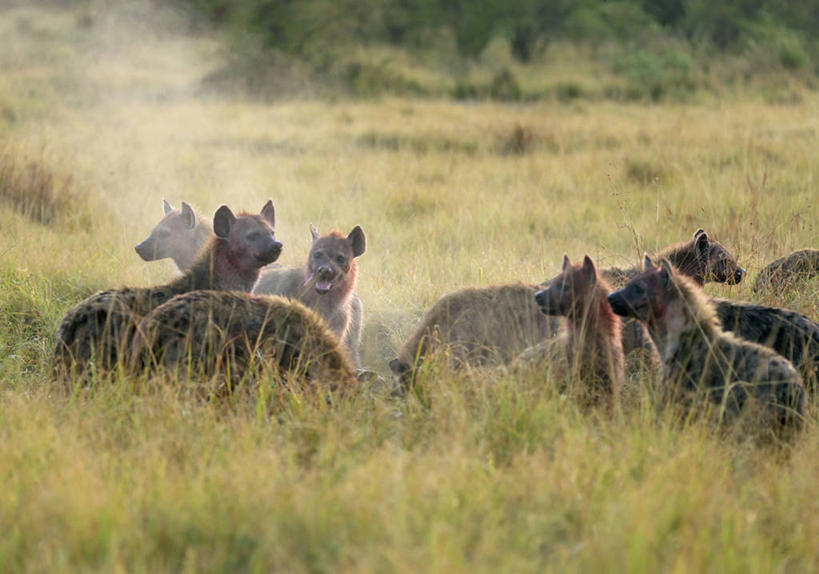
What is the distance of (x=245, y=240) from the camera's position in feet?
18.5

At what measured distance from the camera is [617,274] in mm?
5824

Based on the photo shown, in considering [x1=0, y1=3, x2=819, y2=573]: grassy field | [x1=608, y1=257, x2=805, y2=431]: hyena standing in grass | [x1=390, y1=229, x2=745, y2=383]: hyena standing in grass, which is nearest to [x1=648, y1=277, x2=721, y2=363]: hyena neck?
[x1=608, y1=257, x2=805, y2=431]: hyena standing in grass

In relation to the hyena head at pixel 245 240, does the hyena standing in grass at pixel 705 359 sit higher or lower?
lower

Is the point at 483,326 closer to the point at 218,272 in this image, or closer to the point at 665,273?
the point at 665,273

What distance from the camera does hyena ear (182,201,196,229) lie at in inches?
255

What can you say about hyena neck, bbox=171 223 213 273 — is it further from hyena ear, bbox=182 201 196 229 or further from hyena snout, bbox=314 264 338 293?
hyena snout, bbox=314 264 338 293

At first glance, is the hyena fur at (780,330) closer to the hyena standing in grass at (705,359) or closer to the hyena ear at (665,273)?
the hyena standing in grass at (705,359)

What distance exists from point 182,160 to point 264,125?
3.98 meters

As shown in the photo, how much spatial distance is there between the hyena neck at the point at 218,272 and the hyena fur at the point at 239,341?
0.93m

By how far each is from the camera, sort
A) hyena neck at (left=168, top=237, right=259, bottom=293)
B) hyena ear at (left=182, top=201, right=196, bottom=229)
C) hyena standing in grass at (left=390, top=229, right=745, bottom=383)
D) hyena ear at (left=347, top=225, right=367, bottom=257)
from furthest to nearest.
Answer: hyena ear at (left=182, top=201, right=196, bottom=229) < hyena ear at (left=347, top=225, right=367, bottom=257) < hyena neck at (left=168, top=237, right=259, bottom=293) < hyena standing in grass at (left=390, top=229, right=745, bottom=383)

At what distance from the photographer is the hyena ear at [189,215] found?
6.47 metres

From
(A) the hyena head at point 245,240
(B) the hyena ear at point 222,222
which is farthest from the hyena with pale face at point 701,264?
(B) the hyena ear at point 222,222

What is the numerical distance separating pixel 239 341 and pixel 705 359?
205 cm

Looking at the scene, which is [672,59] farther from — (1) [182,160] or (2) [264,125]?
(1) [182,160]
